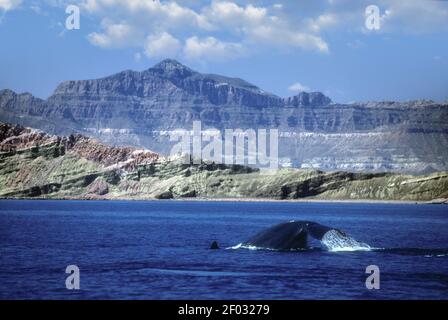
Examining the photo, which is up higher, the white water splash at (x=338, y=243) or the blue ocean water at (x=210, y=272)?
the white water splash at (x=338, y=243)

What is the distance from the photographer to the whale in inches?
3501

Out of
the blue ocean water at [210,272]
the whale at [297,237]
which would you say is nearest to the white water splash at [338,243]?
the whale at [297,237]

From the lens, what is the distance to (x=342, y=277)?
71000mm

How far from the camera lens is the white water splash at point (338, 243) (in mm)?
92875

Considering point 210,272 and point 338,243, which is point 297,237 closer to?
point 338,243

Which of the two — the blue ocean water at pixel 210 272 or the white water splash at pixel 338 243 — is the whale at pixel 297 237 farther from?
the blue ocean water at pixel 210 272

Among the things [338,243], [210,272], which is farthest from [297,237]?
[210,272]

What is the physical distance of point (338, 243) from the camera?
95500mm

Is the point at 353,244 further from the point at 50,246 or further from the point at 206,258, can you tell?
the point at 50,246

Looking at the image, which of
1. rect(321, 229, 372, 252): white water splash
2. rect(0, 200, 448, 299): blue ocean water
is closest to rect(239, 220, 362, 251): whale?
rect(321, 229, 372, 252): white water splash

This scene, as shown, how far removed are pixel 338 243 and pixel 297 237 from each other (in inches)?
243
